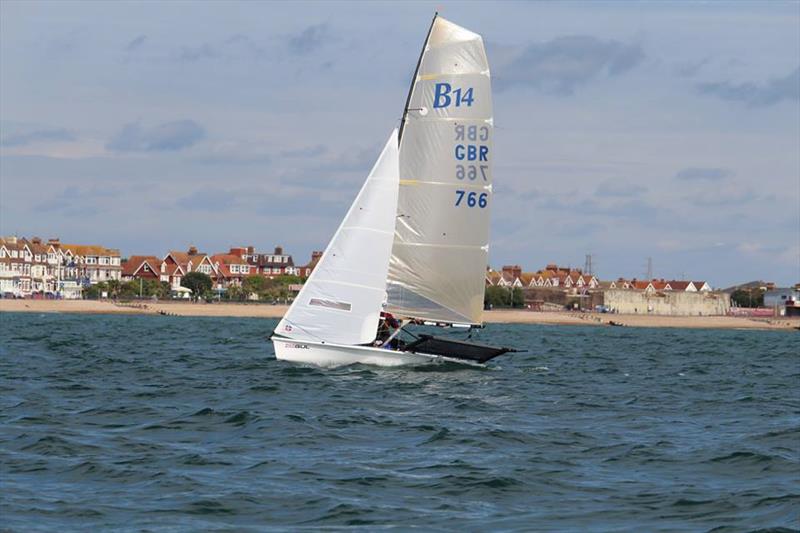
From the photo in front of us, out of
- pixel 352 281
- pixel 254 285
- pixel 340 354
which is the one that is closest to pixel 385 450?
pixel 340 354

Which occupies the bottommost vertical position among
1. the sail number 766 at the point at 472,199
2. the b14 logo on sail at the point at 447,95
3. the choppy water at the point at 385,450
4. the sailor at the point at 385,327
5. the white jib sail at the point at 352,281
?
the choppy water at the point at 385,450

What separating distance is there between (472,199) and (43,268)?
524 ft

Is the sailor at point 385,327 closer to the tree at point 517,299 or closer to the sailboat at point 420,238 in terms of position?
the sailboat at point 420,238

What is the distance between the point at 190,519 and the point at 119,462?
413 cm

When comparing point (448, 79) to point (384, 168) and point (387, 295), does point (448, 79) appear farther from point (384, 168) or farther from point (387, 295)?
point (387, 295)

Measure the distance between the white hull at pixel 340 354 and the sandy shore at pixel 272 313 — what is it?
318 feet

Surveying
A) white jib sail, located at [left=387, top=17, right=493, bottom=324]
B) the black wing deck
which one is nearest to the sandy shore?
white jib sail, located at [left=387, top=17, right=493, bottom=324]

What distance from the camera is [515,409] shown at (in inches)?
1156

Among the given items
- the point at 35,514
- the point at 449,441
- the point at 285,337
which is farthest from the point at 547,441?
the point at 285,337

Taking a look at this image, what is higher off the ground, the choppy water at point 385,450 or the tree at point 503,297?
the tree at point 503,297

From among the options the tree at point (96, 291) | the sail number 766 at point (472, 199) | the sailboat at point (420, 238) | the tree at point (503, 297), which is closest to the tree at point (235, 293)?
the tree at point (96, 291)

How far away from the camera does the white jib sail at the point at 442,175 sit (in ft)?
123

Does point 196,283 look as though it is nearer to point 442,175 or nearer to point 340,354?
point 442,175

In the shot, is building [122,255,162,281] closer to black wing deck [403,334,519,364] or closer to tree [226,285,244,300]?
tree [226,285,244,300]
